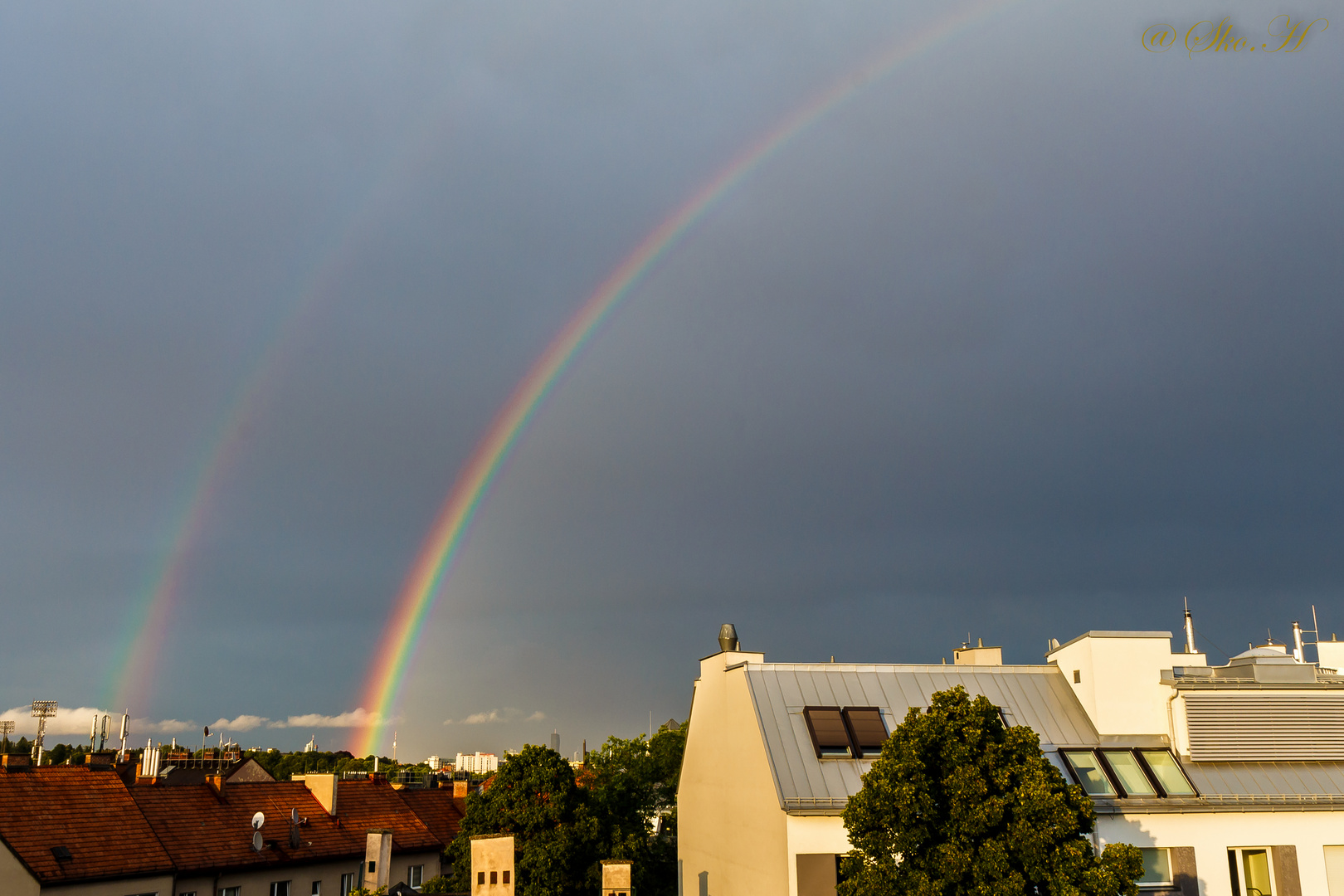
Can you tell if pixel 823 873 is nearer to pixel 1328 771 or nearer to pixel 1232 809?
pixel 1232 809

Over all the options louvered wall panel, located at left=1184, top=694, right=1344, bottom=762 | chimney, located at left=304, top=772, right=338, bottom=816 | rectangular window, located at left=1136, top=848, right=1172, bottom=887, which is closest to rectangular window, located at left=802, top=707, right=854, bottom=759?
rectangular window, located at left=1136, top=848, right=1172, bottom=887

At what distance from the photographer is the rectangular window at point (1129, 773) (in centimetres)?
3141

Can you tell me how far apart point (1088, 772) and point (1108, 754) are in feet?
6.04

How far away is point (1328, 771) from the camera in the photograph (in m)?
32.8

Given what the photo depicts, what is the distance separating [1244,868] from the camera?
99.8 feet

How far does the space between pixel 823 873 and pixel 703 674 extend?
1375 cm

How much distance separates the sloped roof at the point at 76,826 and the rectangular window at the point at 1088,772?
3900 centimetres

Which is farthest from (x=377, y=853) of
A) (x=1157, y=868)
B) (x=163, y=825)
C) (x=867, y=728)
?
(x=163, y=825)

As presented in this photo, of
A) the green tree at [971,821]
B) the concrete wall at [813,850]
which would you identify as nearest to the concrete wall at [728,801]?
the concrete wall at [813,850]

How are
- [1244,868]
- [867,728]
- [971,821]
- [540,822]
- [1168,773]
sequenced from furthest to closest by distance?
[540,822], [867,728], [1168,773], [1244,868], [971,821]

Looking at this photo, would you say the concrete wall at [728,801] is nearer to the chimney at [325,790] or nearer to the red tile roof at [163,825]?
the red tile roof at [163,825]

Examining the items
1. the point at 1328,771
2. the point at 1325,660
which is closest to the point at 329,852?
the point at 1328,771

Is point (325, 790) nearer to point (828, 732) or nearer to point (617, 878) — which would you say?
point (828, 732)

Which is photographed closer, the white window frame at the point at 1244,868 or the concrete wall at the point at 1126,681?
the white window frame at the point at 1244,868
